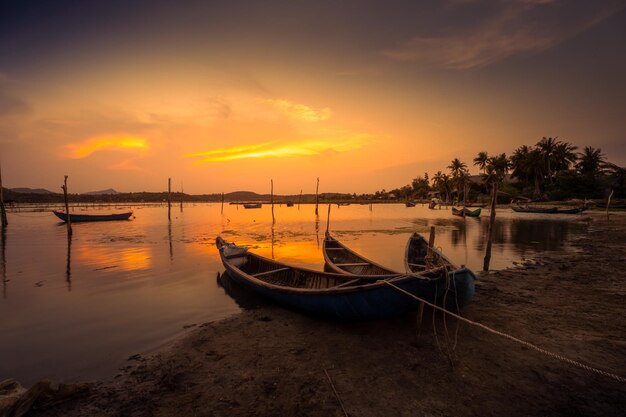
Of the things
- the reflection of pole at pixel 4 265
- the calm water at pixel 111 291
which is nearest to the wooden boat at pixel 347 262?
the calm water at pixel 111 291

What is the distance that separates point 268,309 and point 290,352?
2732mm

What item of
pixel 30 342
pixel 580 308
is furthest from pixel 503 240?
pixel 30 342

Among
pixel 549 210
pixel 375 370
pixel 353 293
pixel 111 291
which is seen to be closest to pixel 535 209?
pixel 549 210

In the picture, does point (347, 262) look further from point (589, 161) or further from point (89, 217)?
point (589, 161)

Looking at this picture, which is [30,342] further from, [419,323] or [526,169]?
[526,169]

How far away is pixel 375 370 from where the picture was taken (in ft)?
17.1

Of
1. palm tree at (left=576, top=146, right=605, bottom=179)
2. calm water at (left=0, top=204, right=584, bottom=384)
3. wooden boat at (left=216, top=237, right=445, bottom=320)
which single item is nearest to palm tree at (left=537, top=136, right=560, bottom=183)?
palm tree at (left=576, top=146, right=605, bottom=179)

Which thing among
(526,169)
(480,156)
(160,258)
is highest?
(480,156)

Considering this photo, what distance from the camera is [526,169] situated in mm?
65438

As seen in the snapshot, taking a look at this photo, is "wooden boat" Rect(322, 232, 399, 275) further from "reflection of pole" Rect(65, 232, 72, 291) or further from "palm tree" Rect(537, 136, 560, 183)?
"palm tree" Rect(537, 136, 560, 183)

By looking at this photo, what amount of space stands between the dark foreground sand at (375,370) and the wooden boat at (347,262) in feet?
9.14

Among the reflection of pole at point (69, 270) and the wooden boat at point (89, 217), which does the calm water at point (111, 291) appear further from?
the wooden boat at point (89, 217)

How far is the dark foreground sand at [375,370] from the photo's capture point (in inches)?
169

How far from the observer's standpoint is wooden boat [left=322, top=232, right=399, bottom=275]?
10414 millimetres
